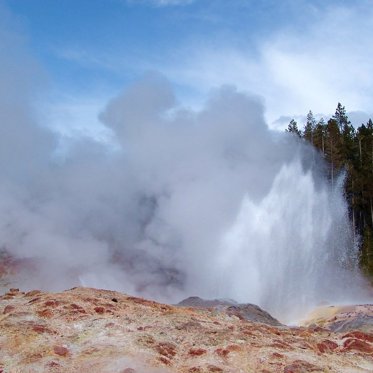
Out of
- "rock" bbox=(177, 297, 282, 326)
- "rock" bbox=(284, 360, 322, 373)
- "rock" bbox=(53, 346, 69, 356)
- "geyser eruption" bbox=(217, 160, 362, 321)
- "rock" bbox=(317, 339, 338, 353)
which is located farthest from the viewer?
"geyser eruption" bbox=(217, 160, 362, 321)

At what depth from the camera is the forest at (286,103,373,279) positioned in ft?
129

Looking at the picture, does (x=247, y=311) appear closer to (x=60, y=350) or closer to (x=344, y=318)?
(x=344, y=318)

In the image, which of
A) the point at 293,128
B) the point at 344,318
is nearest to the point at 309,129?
the point at 293,128

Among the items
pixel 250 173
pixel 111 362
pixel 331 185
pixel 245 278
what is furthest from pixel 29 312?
pixel 331 185

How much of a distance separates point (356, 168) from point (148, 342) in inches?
1476

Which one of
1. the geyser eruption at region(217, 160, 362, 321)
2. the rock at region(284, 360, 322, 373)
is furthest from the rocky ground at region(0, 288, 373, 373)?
the geyser eruption at region(217, 160, 362, 321)

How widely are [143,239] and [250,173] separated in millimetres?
7963

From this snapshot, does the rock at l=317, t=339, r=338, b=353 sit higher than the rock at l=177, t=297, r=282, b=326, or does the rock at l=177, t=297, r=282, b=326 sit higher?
the rock at l=177, t=297, r=282, b=326

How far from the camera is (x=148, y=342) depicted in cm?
1031

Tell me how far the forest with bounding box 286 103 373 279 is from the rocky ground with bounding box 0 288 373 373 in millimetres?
25244

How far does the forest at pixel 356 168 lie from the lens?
39.2 metres

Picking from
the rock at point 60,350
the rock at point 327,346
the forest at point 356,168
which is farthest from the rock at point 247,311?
the forest at point 356,168

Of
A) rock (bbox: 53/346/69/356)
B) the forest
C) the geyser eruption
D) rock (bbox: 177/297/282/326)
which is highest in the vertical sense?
the forest

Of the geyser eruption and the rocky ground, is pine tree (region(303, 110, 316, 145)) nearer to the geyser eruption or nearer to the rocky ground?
the geyser eruption
